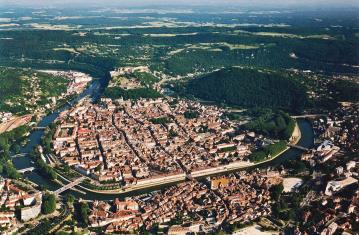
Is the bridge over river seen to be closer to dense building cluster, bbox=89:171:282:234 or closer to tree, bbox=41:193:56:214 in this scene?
tree, bbox=41:193:56:214

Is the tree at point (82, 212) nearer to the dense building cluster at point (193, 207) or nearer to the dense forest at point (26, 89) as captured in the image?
the dense building cluster at point (193, 207)

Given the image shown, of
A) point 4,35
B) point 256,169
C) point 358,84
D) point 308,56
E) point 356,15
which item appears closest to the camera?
point 256,169

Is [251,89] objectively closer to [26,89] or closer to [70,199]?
[26,89]

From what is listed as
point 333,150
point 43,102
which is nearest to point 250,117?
point 333,150

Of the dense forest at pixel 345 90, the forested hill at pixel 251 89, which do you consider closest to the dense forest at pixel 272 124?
the forested hill at pixel 251 89

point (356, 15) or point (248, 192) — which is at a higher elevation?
point (356, 15)

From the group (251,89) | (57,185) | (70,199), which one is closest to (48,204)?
(70,199)

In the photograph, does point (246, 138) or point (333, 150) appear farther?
point (246, 138)

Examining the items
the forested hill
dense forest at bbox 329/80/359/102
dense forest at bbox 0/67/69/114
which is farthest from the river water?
dense forest at bbox 329/80/359/102

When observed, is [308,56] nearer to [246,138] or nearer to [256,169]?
[246,138]
